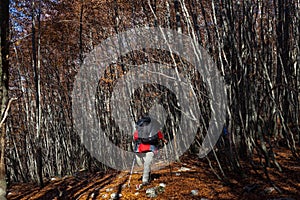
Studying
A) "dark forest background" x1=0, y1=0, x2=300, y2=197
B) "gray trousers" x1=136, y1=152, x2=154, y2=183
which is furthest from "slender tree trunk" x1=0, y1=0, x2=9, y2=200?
"gray trousers" x1=136, y1=152, x2=154, y2=183

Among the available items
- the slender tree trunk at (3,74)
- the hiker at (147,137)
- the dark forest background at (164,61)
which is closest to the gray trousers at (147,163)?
the hiker at (147,137)

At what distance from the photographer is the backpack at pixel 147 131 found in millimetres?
5453

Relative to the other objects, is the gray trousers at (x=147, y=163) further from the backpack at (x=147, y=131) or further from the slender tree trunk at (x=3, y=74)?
the slender tree trunk at (x=3, y=74)

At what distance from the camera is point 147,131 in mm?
5492

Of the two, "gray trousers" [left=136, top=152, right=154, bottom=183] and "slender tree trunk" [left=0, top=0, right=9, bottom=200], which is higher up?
"slender tree trunk" [left=0, top=0, right=9, bottom=200]

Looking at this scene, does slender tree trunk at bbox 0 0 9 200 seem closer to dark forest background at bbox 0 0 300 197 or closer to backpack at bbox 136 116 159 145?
dark forest background at bbox 0 0 300 197

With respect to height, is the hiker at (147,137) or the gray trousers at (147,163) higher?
the hiker at (147,137)

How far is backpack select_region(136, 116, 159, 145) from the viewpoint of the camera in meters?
5.45

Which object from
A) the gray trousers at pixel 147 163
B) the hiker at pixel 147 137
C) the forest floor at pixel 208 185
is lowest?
the forest floor at pixel 208 185

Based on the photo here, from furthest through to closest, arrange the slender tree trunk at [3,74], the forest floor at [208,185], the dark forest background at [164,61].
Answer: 1. the dark forest background at [164,61]
2. the forest floor at [208,185]
3. the slender tree trunk at [3,74]

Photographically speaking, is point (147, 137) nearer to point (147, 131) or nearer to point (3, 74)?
point (147, 131)

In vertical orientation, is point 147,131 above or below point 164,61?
below

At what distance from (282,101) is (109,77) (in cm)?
699

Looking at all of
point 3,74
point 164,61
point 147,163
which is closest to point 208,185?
point 147,163
